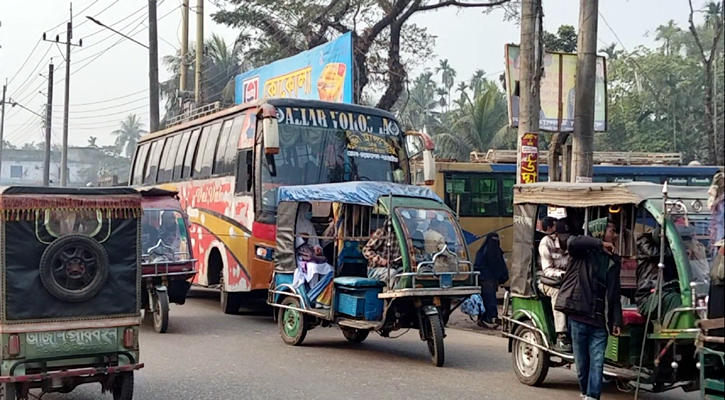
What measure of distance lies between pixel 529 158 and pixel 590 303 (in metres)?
4.20

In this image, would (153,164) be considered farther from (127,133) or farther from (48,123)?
(127,133)

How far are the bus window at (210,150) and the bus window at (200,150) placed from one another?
3.4 inches

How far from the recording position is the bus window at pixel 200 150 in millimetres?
17328

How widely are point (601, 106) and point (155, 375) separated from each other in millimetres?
8418

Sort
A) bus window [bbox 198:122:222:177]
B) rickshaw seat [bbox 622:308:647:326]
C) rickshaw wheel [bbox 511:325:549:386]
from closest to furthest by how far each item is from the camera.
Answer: rickshaw seat [bbox 622:308:647:326] → rickshaw wheel [bbox 511:325:549:386] → bus window [bbox 198:122:222:177]

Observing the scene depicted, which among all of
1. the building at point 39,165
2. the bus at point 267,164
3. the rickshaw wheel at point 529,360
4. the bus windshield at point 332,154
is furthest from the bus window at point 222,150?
the building at point 39,165

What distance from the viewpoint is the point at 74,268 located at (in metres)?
7.56

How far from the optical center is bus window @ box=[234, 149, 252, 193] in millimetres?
14492

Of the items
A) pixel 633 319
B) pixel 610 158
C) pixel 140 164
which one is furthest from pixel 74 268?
pixel 610 158

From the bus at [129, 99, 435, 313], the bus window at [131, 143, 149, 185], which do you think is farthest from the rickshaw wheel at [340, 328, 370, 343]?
the bus window at [131, 143, 149, 185]

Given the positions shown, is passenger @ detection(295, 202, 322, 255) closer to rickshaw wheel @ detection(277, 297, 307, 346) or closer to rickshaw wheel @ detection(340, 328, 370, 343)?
rickshaw wheel @ detection(277, 297, 307, 346)

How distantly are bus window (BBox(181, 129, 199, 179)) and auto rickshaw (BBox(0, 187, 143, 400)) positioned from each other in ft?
33.6

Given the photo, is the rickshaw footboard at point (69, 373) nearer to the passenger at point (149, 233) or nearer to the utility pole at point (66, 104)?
the passenger at point (149, 233)

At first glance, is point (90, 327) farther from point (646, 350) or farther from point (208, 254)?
point (208, 254)
